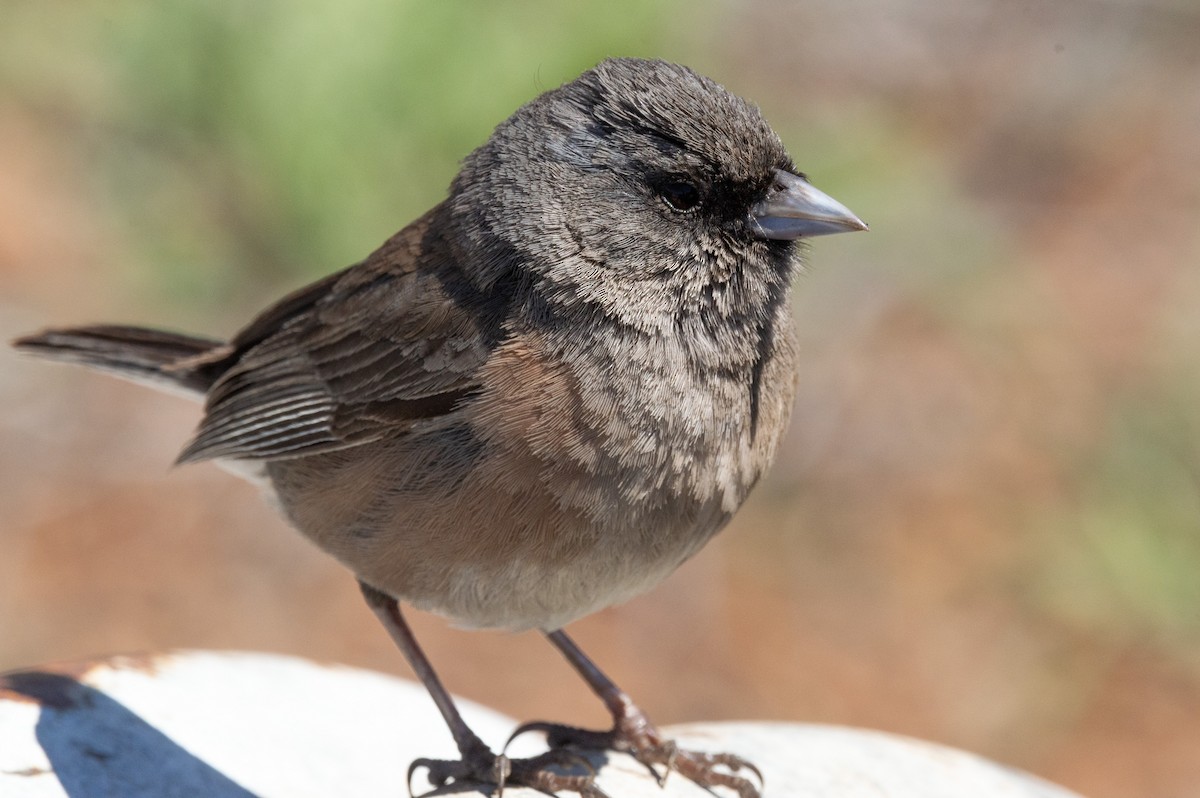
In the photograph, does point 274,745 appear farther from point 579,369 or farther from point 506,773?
point 579,369

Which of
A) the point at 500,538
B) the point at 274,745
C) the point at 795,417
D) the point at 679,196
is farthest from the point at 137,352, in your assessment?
the point at 795,417

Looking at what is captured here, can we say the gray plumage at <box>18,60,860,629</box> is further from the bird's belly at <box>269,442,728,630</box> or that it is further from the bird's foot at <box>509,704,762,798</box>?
the bird's foot at <box>509,704,762,798</box>

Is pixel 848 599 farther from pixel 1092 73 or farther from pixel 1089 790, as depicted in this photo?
pixel 1092 73

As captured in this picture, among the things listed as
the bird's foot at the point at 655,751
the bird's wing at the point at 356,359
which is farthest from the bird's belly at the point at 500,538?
the bird's foot at the point at 655,751

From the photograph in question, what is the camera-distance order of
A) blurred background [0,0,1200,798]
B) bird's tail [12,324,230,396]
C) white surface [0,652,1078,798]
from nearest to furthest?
white surface [0,652,1078,798] < bird's tail [12,324,230,396] < blurred background [0,0,1200,798]

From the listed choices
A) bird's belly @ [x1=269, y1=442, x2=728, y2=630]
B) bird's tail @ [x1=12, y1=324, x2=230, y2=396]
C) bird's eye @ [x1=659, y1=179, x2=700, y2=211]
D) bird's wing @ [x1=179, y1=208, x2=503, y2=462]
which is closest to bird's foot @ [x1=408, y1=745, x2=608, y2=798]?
bird's belly @ [x1=269, y1=442, x2=728, y2=630]

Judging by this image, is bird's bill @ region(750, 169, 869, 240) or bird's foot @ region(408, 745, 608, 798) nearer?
bird's bill @ region(750, 169, 869, 240)

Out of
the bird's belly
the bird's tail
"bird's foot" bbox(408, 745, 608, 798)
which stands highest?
the bird's tail

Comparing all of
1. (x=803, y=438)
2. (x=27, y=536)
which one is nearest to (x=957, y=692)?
(x=803, y=438)
